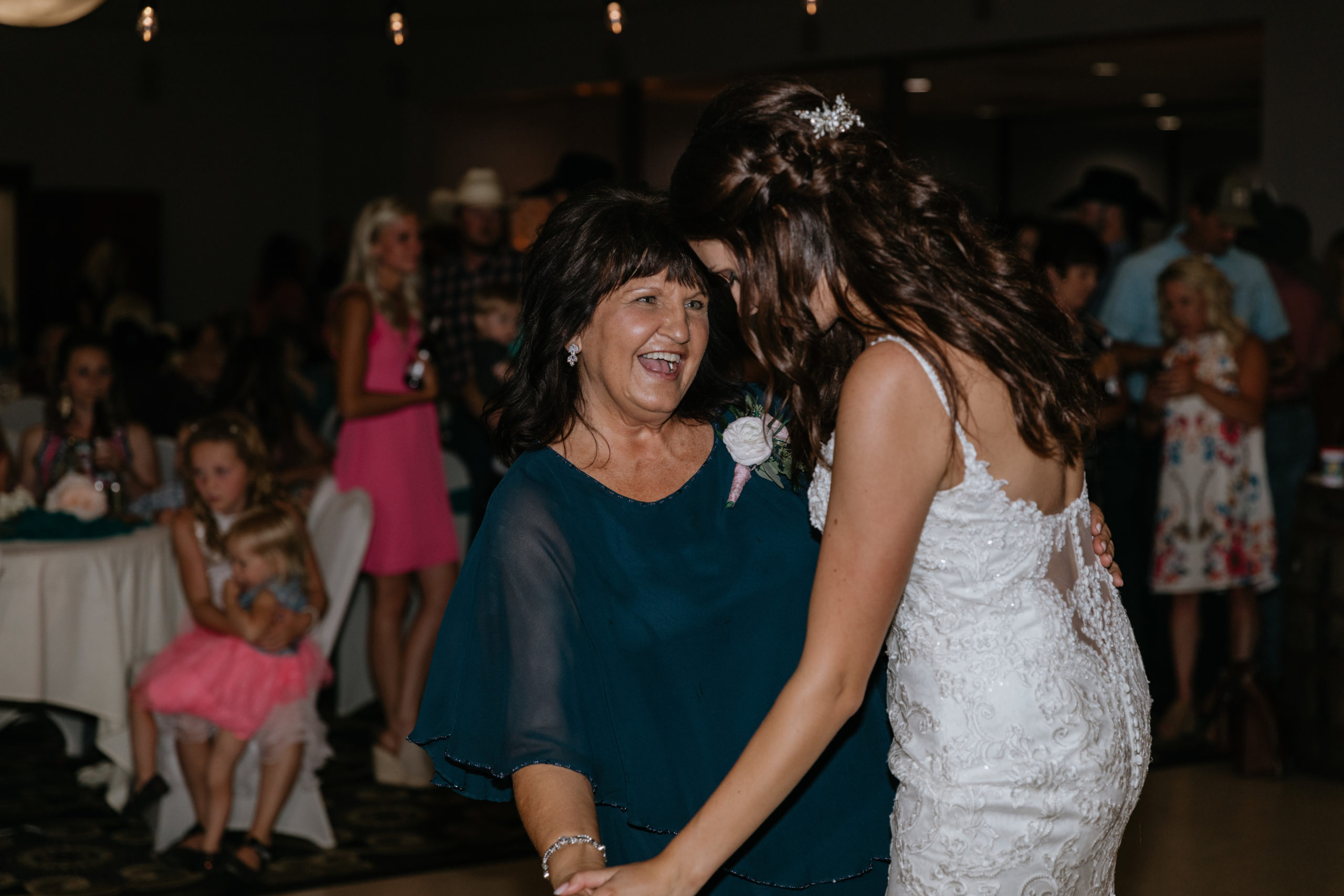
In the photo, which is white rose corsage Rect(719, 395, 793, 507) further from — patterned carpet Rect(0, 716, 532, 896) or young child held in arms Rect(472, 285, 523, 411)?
young child held in arms Rect(472, 285, 523, 411)

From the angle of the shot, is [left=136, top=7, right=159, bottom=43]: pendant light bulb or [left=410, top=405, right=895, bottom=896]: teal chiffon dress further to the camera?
[left=136, top=7, right=159, bottom=43]: pendant light bulb

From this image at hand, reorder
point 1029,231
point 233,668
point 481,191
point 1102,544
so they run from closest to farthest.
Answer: point 1102,544
point 233,668
point 1029,231
point 481,191

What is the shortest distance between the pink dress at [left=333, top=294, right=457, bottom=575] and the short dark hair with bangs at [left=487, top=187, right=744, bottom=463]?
2.58m

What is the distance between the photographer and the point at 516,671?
5.46 ft

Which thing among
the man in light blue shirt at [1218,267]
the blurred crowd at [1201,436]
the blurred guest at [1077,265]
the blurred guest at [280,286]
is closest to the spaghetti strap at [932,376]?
the blurred crowd at [1201,436]

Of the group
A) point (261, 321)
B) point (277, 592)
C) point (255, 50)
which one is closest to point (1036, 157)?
point (255, 50)

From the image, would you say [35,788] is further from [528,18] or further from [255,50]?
[255,50]

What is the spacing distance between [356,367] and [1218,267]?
3.22 meters

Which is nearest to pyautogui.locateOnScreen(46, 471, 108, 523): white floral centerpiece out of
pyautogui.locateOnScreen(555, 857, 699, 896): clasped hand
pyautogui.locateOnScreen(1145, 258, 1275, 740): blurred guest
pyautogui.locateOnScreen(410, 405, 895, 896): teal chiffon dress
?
pyautogui.locateOnScreen(410, 405, 895, 896): teal chiffon dress

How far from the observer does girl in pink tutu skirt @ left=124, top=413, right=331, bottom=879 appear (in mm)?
3609

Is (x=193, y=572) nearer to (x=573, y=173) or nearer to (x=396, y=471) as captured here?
(x=396, y=471)

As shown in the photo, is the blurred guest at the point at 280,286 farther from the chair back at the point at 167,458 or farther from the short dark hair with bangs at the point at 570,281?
the short dark hair with bangs at the point at 570,281

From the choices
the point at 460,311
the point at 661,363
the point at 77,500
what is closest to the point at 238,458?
the point at 77,500

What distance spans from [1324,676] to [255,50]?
33.9ft
